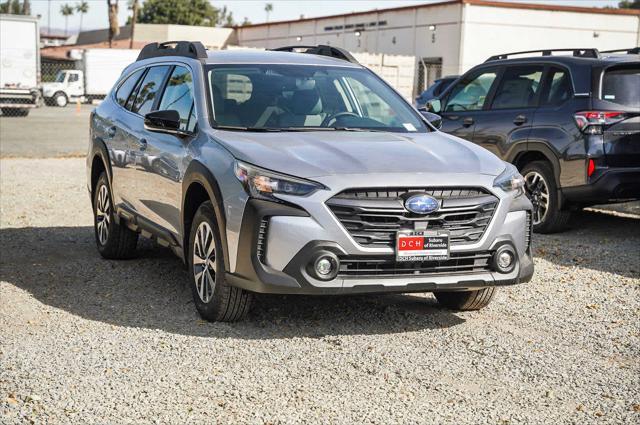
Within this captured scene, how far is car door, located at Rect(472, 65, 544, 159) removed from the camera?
423 inches

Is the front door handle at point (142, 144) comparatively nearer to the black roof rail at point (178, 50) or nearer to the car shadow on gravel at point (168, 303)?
the black roof rail at point (178, 50)

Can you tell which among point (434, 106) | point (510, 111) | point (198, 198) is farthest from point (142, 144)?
point (510, 111)

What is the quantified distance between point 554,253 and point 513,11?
3552cm

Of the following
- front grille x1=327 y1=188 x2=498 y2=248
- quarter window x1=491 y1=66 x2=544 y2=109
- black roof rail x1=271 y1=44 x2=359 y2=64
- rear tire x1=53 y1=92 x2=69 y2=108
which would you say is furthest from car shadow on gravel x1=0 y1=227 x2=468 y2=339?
rear tire x1=53 y1=92 x2=69 y2=108

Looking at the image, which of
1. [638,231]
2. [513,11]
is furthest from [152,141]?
[513,11]

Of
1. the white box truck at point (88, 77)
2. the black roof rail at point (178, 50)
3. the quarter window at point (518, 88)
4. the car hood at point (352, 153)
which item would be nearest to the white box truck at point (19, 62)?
the white box truck at point (88, 77)

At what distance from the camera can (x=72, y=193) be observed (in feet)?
44.9

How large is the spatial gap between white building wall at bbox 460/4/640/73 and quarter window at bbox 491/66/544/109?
31037 millimetres

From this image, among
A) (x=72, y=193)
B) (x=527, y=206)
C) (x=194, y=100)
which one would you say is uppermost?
(x=194, y=100)

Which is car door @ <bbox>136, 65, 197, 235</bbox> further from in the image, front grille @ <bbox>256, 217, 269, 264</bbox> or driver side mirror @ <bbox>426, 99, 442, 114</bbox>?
driver side mirror @ <bbox>426, 99, 442, 114</bbox>

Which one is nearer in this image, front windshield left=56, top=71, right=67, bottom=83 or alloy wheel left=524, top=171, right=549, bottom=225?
alloy wheel left=524, top=171, right=549, bottom=225

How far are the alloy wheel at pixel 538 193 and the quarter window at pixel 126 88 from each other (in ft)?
14.2

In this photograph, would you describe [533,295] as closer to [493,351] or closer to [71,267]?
[493,351]

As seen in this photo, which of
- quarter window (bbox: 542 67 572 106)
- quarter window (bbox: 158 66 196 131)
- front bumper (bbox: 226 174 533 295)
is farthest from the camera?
quarter window (bbox: 542 67 572 106)
